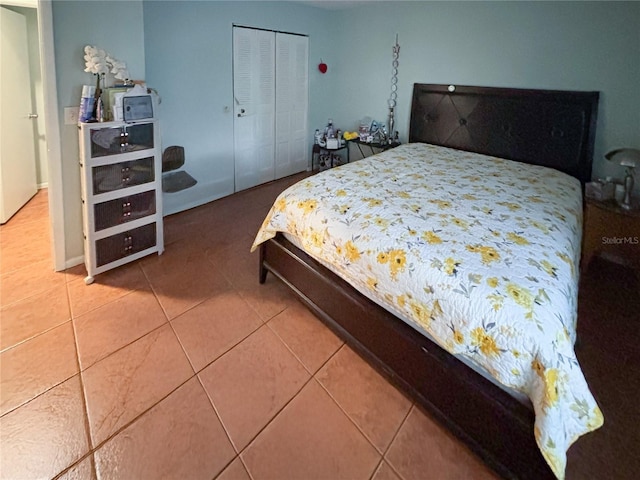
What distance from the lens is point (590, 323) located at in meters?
2.38

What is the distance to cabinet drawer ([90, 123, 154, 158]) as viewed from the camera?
2.40m

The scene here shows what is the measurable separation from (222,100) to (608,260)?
3.82 meters

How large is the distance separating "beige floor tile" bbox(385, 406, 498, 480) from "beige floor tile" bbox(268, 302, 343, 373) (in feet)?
1.81

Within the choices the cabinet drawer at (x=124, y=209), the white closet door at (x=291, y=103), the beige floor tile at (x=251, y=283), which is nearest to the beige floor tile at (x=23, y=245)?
the cabinet drawer at (x=124, y=209)

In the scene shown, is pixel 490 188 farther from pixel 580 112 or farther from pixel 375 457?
pixel 375 457

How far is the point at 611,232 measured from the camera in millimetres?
2781

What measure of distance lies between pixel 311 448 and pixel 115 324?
1369 millimetres

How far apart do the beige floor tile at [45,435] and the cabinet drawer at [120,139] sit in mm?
1466

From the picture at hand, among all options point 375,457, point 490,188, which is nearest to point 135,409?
point 375,457

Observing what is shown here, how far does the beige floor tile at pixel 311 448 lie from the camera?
1.46 meters

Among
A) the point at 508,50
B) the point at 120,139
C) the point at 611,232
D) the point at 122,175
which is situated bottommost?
the point at 611,232

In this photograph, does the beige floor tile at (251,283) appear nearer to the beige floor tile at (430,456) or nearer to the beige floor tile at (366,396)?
the beige floor tile at (366,396)

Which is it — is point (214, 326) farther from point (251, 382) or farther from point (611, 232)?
point (611, 232)

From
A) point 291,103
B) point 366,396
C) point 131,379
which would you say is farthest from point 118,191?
point 291,103
